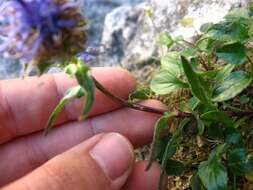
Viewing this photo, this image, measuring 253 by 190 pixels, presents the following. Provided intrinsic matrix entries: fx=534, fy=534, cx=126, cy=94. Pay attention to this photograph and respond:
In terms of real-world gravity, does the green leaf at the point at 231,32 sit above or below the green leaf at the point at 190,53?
above

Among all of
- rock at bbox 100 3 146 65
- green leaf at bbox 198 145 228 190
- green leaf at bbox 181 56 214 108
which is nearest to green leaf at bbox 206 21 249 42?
green leaf at bbox 181 56 214 108

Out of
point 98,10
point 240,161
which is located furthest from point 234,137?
point 98,10

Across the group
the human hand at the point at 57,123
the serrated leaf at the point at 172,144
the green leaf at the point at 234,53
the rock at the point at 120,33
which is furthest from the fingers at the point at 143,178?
the rock at the point at 120,33

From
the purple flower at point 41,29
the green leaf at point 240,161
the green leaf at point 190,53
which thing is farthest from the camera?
the green leaf at point 190,53

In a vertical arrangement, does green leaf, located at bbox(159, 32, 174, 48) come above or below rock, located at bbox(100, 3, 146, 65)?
above

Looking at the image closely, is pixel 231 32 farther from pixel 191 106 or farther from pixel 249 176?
pixel 249 176

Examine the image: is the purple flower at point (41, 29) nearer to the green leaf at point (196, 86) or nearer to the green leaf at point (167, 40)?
the green leaf at point (196, 86)

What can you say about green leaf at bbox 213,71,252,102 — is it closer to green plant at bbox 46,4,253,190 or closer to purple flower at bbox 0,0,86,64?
green plant at bbox 46,4,253,190

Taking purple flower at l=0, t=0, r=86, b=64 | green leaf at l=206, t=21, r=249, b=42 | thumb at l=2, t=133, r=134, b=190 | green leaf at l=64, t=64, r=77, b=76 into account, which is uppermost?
purple flower at l=0, t=0, r=86, b=64
